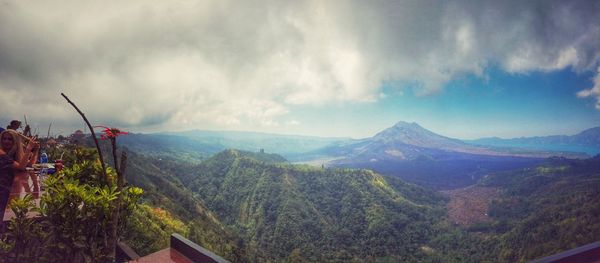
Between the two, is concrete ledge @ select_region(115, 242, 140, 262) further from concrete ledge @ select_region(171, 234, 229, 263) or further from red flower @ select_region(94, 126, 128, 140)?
red flower @ select_region(94, 126, 128, 140)

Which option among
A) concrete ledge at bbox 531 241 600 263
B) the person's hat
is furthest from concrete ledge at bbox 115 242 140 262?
concrete ledge at bbox 531 241 600 263

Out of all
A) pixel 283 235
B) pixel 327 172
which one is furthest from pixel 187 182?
pixel 327 172

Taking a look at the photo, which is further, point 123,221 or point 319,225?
point 319,225

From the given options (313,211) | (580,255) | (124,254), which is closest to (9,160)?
(124,254)

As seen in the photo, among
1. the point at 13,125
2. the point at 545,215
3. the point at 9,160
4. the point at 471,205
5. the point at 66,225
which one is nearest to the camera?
the point at 66,225

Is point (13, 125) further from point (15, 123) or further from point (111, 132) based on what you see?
point (111, 132)

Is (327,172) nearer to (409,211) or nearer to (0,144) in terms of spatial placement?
(409,211)

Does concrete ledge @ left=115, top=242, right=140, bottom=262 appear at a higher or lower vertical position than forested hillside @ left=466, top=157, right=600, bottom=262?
higher
